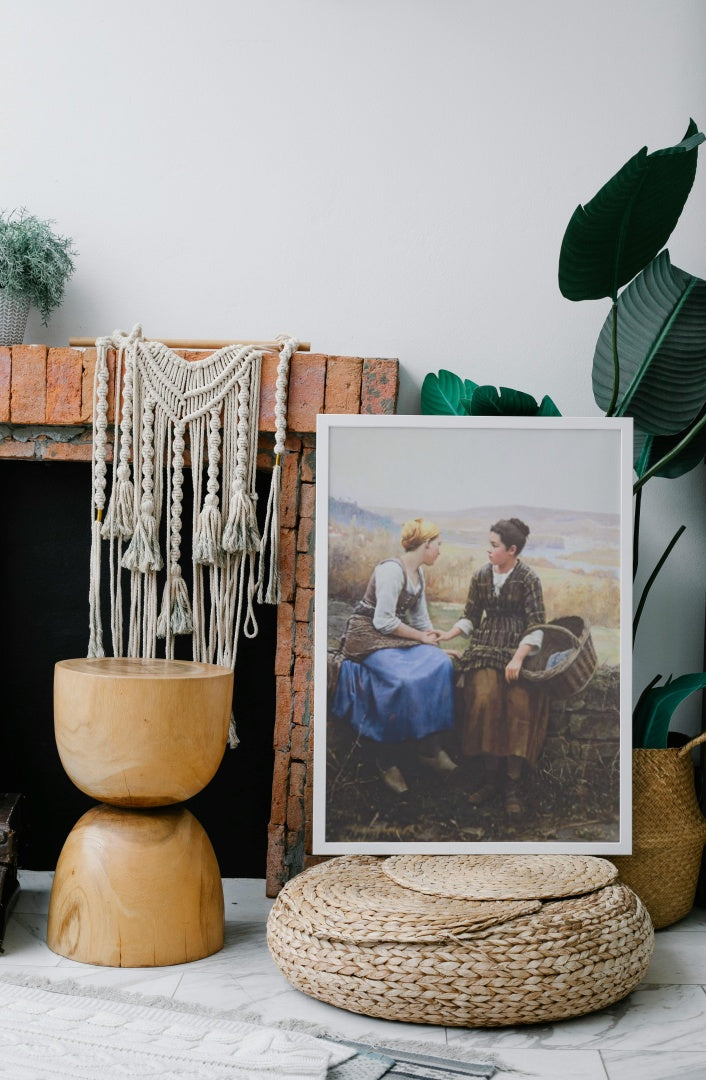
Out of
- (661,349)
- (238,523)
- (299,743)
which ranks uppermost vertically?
(661,349)

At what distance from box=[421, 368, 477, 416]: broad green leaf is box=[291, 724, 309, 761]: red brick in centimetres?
80

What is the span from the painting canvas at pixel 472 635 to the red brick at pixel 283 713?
0.23 m

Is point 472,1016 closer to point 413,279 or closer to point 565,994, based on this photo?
point 565,994

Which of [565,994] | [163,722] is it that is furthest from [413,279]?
[565,994]

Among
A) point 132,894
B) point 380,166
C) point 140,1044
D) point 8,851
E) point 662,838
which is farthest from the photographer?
point 380,166

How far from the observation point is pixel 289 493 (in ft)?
7.38

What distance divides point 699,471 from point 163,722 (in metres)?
1.49

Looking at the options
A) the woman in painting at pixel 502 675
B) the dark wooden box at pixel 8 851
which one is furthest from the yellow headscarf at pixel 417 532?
the dark wooden box at pixel 8 851

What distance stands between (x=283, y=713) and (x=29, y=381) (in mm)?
949

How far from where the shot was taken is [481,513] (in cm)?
204

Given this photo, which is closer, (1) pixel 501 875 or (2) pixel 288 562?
(1) pixel 501 875

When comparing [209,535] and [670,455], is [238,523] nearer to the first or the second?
[209,535]

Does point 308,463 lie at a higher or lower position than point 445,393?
lower

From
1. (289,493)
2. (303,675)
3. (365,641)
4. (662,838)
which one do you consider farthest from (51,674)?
(662,838)
